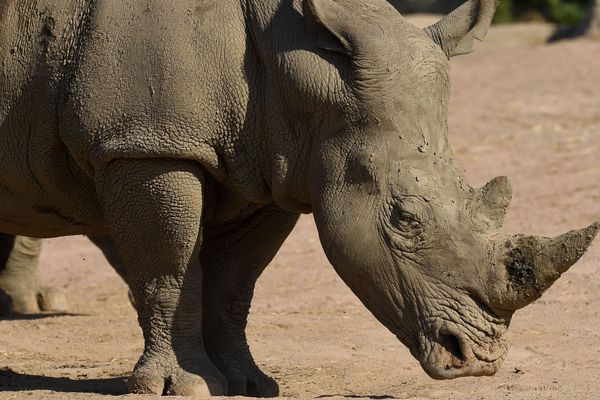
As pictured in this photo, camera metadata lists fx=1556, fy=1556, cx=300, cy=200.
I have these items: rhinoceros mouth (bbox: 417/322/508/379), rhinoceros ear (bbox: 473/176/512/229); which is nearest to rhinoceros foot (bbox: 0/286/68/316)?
rhinoceros mouth (bbox: 417/322/508/379)

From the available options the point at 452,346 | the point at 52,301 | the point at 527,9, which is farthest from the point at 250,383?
the point at 527,9

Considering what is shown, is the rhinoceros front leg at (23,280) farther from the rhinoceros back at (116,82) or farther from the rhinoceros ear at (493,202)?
the rhinoceros ear at (493,202)

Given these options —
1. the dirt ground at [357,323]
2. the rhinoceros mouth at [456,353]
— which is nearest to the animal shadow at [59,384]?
the dirt ground at [357,323]

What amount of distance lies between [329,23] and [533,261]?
1.35 m

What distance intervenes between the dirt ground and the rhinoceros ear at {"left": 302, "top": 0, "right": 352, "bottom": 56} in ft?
5.46

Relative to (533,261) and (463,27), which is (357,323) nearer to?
(463,27)

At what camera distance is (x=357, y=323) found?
9.74m

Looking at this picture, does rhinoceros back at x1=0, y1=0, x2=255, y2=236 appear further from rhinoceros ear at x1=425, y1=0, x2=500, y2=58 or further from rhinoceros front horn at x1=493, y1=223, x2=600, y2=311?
rhinoceros front horn at x1=493, y1=223, x2=600, y2=311

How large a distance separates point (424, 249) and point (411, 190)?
0.85 feet

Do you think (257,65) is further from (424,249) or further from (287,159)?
(424,249)

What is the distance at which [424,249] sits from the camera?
6.64m

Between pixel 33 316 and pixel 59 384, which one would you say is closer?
pixel 59 384

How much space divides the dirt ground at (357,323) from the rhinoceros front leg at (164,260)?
0.38 metres

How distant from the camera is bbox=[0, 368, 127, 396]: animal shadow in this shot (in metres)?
7.67
